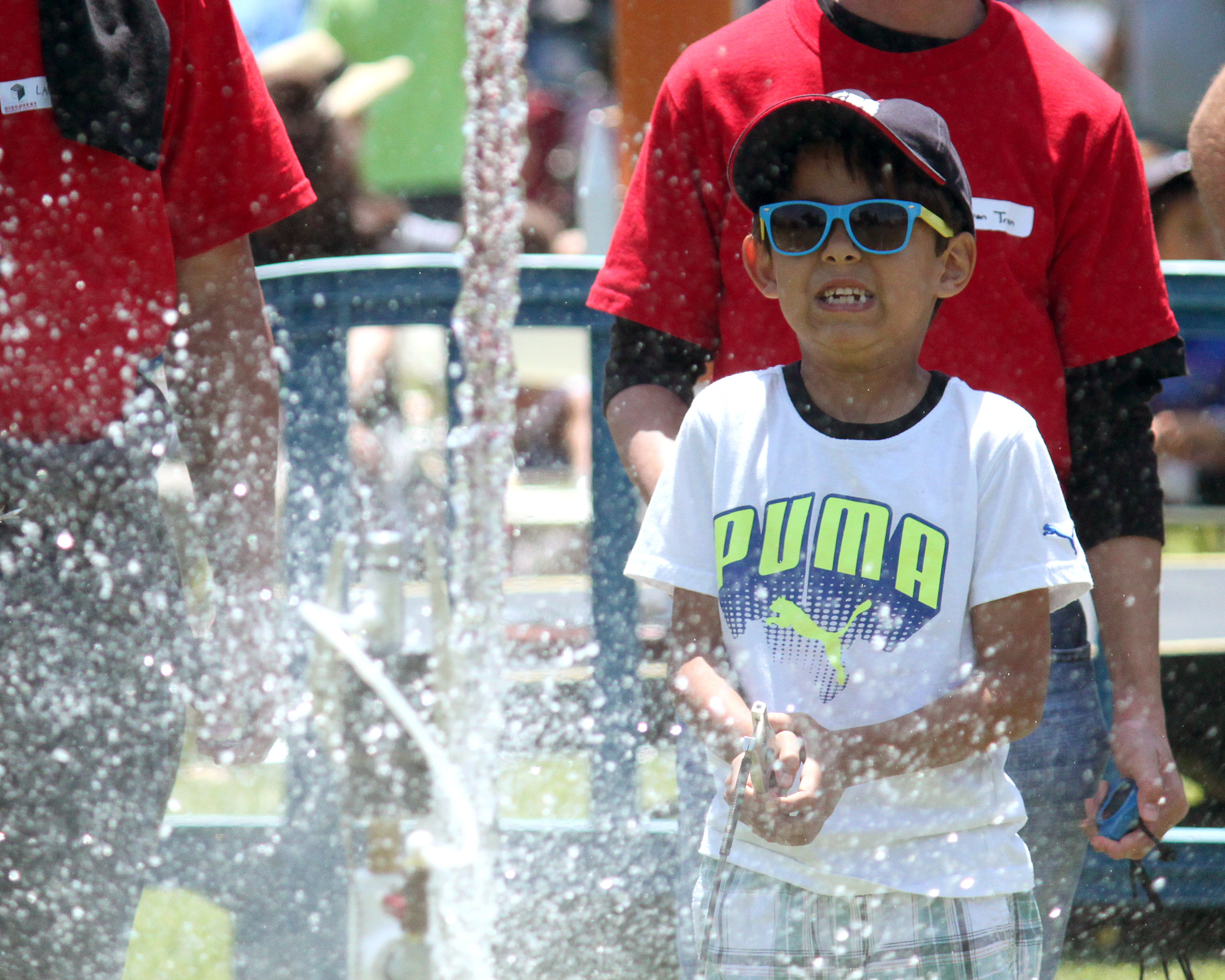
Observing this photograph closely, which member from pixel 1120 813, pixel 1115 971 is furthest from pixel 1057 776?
pixel 1115 971

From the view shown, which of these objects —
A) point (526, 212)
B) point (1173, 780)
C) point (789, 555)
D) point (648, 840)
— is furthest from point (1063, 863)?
point (526, 212)

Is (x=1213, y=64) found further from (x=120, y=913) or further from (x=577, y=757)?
(x=120, y=913)

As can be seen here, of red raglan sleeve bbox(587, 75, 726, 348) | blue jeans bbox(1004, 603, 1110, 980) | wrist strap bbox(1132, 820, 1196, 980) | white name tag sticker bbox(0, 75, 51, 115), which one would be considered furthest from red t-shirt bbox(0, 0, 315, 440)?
wrist strap bbox(1132, 820, 1196, 980)

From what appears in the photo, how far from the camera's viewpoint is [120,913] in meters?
1.88

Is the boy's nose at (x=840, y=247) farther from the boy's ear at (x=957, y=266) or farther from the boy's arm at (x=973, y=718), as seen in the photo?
the boy's arm at (x=973, y=718)

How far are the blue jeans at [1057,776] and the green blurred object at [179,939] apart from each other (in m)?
1.37

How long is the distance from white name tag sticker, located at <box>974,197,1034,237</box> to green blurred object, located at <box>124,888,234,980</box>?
2.02 metres

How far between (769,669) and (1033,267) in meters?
0.60

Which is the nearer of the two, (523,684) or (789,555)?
(789,555)

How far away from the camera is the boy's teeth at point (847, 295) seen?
1556 millimetres

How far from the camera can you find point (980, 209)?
172 centimetres

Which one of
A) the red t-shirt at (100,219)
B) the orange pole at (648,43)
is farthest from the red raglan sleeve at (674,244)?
the orange pole at (648,43)

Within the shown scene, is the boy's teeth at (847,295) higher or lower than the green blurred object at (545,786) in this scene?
higher

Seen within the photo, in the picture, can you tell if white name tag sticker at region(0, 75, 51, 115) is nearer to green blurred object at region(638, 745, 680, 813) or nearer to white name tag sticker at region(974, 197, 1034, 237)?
white name tag sticker at region(974, 197, 1034, 237)
